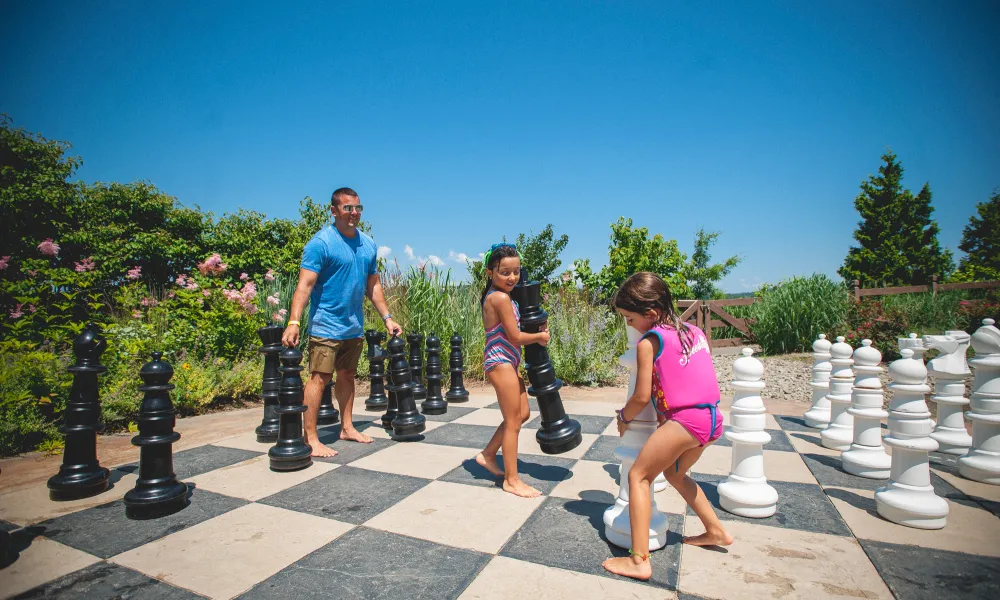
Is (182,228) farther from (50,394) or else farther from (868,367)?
(868,367)

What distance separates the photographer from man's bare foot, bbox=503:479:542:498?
2457 mm

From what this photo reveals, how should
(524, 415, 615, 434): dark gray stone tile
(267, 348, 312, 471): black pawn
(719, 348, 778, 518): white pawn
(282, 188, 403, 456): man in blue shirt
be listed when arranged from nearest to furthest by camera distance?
1. (719, 348, 778, 518): white pawn
2. (267, 348, 312, 471): black pawn
3. (282, 188, 403, 456): man in blue shirt
4. (524, 415, 615, 434): dark gray stone tile

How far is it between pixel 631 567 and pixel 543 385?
34.7 inches

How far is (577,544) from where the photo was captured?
1938mm

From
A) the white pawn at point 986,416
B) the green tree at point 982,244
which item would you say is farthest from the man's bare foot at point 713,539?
the green tree at point 982,244

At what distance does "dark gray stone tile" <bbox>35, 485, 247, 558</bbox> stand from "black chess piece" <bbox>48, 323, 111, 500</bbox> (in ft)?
0.73

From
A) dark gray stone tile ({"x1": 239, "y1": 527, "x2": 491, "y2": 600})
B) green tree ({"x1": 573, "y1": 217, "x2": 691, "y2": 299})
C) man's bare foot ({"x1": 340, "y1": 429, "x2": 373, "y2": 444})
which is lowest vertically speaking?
dark gray stone tile ({"x1": 239, "y1": 527, "x2": 491, "y2": 600})

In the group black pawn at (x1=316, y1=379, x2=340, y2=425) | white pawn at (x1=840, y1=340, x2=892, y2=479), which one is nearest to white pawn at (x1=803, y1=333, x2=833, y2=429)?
white pawn at (x1=840, y1=340, x2=892, y2=479)

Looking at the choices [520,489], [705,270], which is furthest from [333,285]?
[705,270]

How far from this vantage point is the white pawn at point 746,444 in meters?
2.21

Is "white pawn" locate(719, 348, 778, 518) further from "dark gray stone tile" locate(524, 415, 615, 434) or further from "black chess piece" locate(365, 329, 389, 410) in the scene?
"black chess piece" locate(365, 329, 389, 410)

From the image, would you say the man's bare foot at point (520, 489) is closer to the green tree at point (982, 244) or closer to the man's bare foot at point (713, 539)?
the man's bare foot at point (713, 539)

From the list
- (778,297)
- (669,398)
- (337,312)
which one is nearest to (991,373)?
(669,398)

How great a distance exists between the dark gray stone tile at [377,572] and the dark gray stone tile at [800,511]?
1.22m
